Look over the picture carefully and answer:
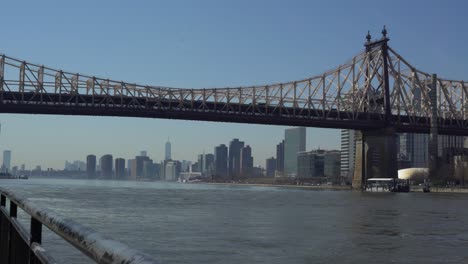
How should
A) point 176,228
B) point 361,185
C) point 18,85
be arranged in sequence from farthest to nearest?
point 361,185
point 18,85
point 176,228

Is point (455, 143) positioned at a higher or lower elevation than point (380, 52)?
lower

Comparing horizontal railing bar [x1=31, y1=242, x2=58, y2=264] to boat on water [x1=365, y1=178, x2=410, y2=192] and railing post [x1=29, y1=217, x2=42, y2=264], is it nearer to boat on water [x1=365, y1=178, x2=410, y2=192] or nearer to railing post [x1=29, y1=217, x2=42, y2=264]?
railing post [x1=29, y1=217, x2=42, y2=264]

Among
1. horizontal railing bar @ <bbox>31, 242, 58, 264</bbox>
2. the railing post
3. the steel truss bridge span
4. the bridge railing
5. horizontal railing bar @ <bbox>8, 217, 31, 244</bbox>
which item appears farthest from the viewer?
the steel truss bridge span

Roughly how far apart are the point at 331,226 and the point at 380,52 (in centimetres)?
9428

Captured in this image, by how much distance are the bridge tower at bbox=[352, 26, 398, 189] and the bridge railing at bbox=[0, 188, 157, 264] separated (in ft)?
344

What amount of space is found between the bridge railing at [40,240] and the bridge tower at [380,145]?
104978 millimetres

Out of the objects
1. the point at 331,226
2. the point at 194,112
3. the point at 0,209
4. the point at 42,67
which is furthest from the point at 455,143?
the point at 0,209

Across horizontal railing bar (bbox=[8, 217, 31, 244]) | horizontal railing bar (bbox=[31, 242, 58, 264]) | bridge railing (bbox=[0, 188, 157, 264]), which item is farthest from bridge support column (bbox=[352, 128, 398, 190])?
horizontal railing bar (bbox=[31, 242, 58, 264])

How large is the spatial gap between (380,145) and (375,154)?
11.2ft

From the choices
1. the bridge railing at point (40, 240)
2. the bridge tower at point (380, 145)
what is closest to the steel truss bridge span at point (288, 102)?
the bridge tower at point (380, 145)

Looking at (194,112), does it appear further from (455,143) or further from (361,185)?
(455,143)

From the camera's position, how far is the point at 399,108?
389 feet

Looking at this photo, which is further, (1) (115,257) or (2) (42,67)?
(2) (42,67)

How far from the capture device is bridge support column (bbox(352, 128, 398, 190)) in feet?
352
